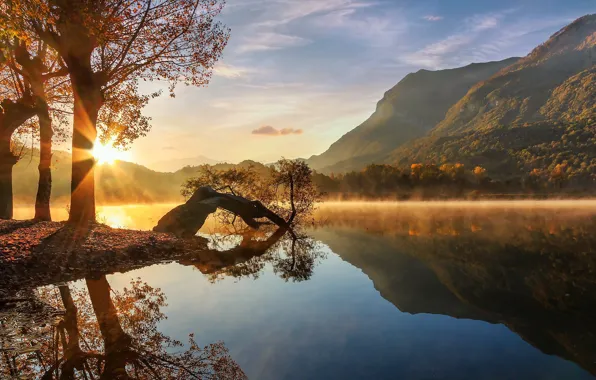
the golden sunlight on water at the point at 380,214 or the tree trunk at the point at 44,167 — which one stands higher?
the tree trunk at the point at 44,167

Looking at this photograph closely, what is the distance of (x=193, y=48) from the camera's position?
2497 cm

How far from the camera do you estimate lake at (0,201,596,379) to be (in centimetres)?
684

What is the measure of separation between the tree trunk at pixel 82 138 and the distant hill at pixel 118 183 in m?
107

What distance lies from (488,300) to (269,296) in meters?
6.75

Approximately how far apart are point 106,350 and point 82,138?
17.3 m

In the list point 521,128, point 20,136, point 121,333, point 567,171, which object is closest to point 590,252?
point 121,333

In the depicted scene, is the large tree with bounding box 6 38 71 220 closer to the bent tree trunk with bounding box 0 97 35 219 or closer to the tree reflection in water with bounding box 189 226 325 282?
the bent tree trunk with bounding box 0 97 35 219

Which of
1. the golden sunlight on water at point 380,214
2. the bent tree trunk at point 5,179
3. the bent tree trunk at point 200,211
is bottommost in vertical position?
the golden sunlight on water at point 380,214

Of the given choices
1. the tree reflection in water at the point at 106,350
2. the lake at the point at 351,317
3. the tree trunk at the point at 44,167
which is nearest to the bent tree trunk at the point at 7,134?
the tree trunk at the point at 44,167

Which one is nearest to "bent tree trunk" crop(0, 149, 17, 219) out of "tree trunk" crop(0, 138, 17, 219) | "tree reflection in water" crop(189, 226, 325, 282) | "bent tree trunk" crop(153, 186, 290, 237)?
"tree trunk" crop(0, 138, 17, 219)

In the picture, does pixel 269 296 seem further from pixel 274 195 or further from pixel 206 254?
pixel 274 195

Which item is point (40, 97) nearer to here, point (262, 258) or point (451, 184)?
point (262, 258)

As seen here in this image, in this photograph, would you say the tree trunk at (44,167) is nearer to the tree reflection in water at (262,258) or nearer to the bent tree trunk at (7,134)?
the bent tree trunk at (7,134)

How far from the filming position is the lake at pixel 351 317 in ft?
22.5
